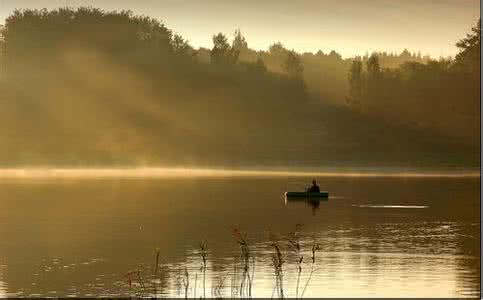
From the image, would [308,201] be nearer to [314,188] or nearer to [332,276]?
[314,188]

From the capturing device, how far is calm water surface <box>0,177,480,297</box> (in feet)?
139

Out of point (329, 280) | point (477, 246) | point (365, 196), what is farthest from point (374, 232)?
point (365, 196)

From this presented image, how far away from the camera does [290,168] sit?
181m

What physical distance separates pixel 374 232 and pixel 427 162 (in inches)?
4544

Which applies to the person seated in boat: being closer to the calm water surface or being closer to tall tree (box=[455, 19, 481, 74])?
the calm water surface

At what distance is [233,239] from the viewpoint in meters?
62.1

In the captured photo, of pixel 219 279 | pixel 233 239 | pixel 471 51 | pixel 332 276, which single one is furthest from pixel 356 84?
pixel 219 279

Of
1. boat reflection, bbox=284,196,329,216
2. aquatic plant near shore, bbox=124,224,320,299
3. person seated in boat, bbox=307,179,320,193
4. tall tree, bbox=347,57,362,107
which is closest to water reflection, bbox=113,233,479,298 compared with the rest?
aquatic plant near shore, bbox=124,224,320,299

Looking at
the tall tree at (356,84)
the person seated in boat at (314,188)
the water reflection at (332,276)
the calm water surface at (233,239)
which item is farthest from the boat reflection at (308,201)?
the tall tree at (356,84)

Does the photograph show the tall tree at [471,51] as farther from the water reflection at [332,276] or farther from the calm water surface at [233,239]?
the water reflection at [332,276]

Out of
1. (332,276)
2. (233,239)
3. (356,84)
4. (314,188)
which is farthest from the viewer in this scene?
(356,84)

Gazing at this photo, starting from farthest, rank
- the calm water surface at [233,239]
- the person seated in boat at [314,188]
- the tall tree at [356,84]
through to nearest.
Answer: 1. the tall tree at [356,84]
2. the person seated in boat at [314,188]
3. the calm water surface at [233,239]

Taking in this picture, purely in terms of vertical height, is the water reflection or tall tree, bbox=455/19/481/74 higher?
tall tree, bbox=455/19/481/74

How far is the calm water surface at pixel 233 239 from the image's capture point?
42.2m
